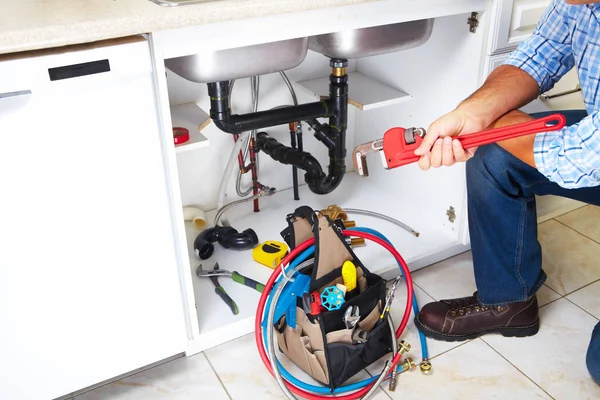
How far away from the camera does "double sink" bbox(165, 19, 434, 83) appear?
144cm

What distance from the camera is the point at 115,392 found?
4.99 feet

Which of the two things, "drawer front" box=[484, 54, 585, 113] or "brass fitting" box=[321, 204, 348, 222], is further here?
"brass fitting" box=[321, 204, 348, 222]

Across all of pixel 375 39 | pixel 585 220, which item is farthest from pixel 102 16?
pixel 585 220

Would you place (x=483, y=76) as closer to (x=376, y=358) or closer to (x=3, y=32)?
(x=376, y=358)

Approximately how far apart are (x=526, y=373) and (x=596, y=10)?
860 mm

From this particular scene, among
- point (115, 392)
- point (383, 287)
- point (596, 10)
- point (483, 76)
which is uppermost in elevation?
point (596, 10)

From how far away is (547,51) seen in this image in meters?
1.40

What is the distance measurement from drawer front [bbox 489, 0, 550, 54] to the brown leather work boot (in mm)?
669

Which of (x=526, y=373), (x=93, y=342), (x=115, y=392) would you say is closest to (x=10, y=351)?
(x=93, y=342)

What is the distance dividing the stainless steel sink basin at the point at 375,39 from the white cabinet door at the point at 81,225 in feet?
2.03

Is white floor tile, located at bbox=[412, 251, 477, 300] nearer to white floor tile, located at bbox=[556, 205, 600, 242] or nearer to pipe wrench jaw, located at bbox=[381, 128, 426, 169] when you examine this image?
white floor tile, located at bbox=[556, 205, 600, 242]

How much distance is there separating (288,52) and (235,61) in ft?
0.47

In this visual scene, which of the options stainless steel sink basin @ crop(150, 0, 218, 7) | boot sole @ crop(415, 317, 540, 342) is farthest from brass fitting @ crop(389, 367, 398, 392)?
stainless steel sink basin @ crop(150, 0, 218, 7)

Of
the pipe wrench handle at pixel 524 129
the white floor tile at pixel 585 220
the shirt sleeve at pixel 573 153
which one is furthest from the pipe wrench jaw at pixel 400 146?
the white floor tile at pixel 585 220
